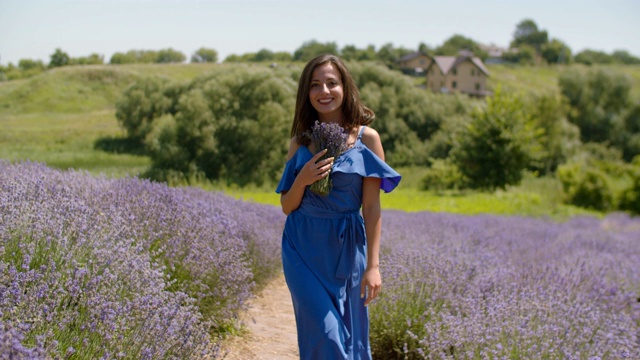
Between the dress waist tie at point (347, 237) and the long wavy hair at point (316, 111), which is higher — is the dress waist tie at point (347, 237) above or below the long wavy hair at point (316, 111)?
below

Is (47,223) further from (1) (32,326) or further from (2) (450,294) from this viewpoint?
(2) (450,294)

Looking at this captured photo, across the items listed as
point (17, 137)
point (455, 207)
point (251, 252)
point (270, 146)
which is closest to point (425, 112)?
point (270, 146)

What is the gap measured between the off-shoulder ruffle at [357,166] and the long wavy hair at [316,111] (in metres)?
0.13

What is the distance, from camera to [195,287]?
10.8 feet

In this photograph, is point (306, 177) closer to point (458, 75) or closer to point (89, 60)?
point (89, 60)

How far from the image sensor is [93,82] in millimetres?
10914

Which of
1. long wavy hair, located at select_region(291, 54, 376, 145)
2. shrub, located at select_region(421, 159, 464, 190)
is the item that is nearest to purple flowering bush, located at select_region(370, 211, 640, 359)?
long wavy hair, located at select_region(291, 54, 376, 145)

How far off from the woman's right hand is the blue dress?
0.06 meters

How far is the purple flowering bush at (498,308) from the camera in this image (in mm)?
2736

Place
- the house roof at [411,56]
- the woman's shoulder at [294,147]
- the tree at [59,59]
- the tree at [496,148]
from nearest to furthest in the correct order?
the woman's shoulder at [294,147]
the tree at [59,59]
the tree at [496,148]
the house roof at [411,56]

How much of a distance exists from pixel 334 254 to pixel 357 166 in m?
0.41

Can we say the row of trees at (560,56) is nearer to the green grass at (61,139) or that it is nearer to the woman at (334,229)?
the green grass at (61,139)

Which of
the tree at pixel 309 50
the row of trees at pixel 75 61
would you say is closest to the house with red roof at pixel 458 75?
the tree at pixel 309 50

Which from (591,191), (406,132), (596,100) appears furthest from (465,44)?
(591,191)
